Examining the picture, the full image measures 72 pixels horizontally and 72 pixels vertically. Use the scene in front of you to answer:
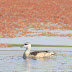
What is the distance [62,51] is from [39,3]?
3220 centimetres

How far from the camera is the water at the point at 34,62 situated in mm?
18788

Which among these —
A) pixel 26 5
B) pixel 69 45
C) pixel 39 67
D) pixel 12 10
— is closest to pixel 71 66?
pixel 39 67

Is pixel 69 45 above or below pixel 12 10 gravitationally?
below

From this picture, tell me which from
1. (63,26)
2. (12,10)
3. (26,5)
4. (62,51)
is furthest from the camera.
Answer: (26,5)

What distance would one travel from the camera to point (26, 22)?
4400 cm

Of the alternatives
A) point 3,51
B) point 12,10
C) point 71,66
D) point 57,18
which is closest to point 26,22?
point 57,18

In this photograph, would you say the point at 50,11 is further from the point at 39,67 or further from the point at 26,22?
the point at 39,67

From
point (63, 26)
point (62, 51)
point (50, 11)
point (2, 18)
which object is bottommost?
point (62, 51)

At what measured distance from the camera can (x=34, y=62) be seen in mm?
21641

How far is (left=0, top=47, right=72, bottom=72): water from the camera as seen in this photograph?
18.8 m

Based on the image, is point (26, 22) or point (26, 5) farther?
point (26, 5)

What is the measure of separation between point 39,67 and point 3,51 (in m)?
7.05

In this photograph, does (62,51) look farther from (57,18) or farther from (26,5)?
(26,5)

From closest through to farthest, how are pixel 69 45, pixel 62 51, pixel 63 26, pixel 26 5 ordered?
pixel 62 51
pixel 69 45
pixel 63 26
pixel 26 5
